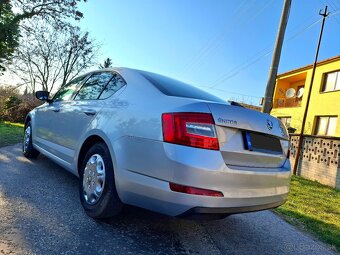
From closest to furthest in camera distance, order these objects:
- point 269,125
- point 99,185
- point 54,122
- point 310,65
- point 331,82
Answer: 1. point 269,125
2. point 99,185
3. point 54,122
4. point 331,82
5. point 310,65

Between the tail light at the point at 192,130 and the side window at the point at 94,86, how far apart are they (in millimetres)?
1473

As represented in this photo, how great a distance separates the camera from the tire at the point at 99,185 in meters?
2.88

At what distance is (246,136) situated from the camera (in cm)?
267

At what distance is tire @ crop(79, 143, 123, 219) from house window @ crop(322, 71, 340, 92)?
738 inches

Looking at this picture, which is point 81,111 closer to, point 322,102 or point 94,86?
point 94,86

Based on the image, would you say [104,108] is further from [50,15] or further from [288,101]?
[288,101]

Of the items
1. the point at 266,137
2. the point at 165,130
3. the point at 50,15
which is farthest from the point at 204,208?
the point at 50,15

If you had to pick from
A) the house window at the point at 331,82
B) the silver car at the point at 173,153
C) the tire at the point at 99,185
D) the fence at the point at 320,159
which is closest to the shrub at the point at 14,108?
the fence at the point at 320,159

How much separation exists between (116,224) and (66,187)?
4.38 ft

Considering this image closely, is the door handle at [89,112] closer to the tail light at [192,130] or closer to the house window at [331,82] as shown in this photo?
the tail light at [192,130]

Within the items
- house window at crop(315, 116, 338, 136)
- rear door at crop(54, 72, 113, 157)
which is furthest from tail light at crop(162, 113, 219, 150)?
house window at crop(315, 116, 338, 136)

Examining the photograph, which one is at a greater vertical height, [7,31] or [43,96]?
[7,31]

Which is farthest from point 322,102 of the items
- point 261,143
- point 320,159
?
point 261,143

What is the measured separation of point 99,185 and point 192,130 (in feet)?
3.82
